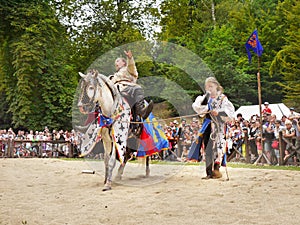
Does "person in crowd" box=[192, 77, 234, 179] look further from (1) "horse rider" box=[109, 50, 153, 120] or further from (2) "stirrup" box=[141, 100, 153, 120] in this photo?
(1) "horse rider" box=[109, 50, 153, 120]

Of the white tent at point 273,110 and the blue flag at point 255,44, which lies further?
the white tent at point 273,110

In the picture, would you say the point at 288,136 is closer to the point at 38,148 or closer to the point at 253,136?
the point at 253,136

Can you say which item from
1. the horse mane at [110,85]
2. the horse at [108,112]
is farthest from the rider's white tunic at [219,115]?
the horse mane at [110,85]

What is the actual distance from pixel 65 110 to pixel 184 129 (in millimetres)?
14620

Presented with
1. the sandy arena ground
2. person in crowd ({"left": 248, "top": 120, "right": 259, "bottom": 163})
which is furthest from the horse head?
person in crowd ({"left": 248, "top": 120, "right": 259, "bottom": 163})

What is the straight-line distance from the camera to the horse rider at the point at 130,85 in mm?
8977

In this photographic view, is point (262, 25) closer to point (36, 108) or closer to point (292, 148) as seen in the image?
point (36, 108)

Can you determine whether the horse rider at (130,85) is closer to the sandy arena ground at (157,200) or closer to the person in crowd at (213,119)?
the person in crowd at (213,119)

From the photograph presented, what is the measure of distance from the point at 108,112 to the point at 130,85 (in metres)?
1.01

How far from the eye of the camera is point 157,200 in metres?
6.82

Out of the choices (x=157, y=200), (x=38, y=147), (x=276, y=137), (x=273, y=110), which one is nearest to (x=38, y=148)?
(x=38, y=147)

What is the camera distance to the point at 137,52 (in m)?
11.8

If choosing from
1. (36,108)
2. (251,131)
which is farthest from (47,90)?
(251,131)

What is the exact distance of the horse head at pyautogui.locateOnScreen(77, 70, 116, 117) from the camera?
8.05 metres
